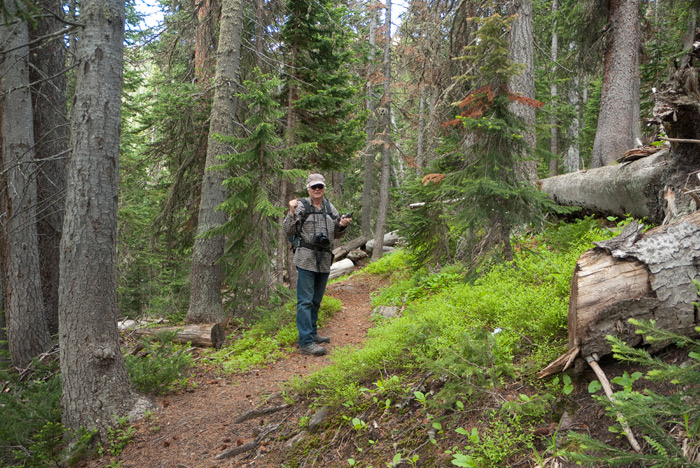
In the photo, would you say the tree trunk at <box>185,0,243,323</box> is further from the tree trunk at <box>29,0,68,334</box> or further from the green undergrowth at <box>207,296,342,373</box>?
the tree trunk at <box>29,0,68,334</box>

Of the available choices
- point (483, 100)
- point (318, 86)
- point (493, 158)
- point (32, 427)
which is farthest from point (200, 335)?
point (318, 86)

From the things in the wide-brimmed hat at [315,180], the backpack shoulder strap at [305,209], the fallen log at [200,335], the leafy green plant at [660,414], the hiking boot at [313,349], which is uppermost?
the wide-brimmed hat at [315,180]

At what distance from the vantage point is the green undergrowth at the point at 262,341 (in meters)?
6.47

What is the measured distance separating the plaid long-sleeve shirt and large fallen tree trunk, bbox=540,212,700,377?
3802 mm

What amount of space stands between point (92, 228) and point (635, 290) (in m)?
5.08

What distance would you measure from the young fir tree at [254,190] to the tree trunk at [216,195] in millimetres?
325

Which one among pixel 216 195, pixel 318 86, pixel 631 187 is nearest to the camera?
pixel 631 187

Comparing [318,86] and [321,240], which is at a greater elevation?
[318,86]

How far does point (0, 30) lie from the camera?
22.1 feet

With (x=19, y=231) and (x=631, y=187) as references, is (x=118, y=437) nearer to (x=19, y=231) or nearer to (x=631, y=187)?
(x=19, y=231)

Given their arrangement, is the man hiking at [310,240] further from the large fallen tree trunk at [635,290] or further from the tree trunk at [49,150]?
the tree trunk at [49,150]

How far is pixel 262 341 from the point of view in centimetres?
709

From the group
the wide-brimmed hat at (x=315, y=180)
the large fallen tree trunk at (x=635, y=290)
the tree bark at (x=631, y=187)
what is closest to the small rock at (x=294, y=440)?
the large fallen tree trunk at (x=635, y=290)

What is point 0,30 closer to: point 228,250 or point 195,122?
point 195,122
